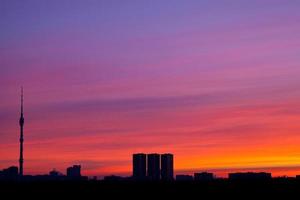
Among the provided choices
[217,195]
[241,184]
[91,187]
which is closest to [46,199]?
[91,187]

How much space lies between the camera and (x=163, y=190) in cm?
14125

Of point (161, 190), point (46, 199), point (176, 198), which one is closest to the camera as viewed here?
point (46, 199)

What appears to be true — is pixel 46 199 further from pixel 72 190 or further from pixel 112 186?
pixel 112 186

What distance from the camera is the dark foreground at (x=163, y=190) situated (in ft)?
427

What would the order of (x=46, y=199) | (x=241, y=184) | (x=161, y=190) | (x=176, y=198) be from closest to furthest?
(x=46, y=199), (x=176, y=198), (x=161, y=190), (x=241, y=184)

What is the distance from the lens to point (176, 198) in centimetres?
13250

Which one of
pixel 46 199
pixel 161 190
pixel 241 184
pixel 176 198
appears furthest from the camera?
pixel 241 184

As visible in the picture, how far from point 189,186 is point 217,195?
12843 mm

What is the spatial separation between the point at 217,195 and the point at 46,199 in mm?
37816

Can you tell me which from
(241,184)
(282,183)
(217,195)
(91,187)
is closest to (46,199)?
(91,187)

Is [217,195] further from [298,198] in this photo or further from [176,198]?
[298,198]

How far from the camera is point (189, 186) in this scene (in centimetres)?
14688

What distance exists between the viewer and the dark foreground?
130250 mm

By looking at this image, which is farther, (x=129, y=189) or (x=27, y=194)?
(x=129, y=189)
